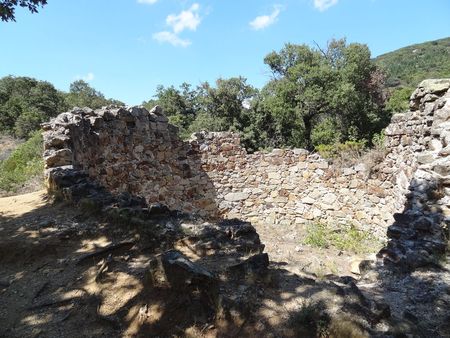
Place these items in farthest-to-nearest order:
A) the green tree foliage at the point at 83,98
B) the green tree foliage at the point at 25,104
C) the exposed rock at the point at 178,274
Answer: the green tree foliage at the point at 83,98 < the green tree foliage at the point at 25,104 < the exposed rock at the point at 178,274

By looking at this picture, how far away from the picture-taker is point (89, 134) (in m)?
7.05

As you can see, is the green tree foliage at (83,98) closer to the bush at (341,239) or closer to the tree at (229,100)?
the tree at (229,100)

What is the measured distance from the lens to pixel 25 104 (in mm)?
28594

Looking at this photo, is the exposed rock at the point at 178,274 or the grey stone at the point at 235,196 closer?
the exposed rock at the point at 178,274

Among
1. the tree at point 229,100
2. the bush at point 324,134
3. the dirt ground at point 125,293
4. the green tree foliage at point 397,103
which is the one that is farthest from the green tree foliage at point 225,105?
the dirt ground at point 125,293

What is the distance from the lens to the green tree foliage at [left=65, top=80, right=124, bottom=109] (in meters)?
32.8

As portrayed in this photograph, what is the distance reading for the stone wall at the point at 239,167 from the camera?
20.2 ft

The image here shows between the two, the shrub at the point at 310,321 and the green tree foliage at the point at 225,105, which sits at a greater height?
the green tree foliage at the point at 225,105

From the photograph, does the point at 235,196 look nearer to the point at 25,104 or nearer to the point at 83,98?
the point at 25,104

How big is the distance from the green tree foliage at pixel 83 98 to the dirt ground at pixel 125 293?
25957 mm

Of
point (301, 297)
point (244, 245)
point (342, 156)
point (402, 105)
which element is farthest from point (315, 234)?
point (402, 105)

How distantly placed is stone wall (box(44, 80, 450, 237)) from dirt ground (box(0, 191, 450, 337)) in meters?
2.14

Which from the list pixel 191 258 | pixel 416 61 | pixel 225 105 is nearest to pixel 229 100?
pixel 225 105

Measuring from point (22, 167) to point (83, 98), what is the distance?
26.5 meters
